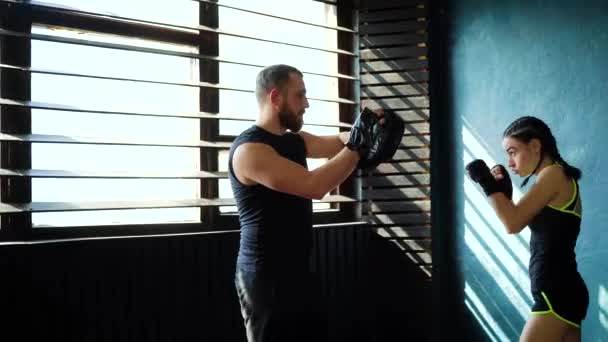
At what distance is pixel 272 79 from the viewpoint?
106 inches

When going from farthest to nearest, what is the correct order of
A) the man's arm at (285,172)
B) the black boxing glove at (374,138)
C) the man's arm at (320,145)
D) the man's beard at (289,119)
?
the man's arm at (320,145)
the man's beard at (289,119)
the black boxing glove at (374,138)
the man's arm at (285,172)

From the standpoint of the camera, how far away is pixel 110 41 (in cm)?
324

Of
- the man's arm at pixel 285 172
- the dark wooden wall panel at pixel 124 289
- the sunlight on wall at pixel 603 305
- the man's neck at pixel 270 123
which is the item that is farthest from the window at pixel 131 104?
the sunlight on wall at pixel 603 305

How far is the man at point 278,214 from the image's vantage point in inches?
97.6

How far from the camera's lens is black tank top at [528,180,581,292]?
8.88 ft

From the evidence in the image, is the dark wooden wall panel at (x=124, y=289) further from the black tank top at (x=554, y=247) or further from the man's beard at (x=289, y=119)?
the black tank top at (x=554, y=247)

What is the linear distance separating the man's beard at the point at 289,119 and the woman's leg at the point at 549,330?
1.24 metres

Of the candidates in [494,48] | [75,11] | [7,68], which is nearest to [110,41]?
[75,11]

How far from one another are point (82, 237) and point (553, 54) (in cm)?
276

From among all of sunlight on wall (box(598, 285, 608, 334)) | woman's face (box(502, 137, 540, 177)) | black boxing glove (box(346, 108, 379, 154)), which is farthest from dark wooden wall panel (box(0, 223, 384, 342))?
sunlight on wall (box(598, 285, 608, 334))

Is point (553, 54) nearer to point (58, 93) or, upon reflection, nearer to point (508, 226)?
point (508, 226)

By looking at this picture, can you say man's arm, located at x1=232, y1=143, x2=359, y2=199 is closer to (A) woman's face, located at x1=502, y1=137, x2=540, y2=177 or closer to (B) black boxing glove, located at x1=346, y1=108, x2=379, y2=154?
(B) black boxing glove, located at x1=346, y1=108, x2=379, y2=154

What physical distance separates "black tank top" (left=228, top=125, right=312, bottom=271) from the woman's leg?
95 centimetres

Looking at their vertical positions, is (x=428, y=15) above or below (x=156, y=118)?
above
